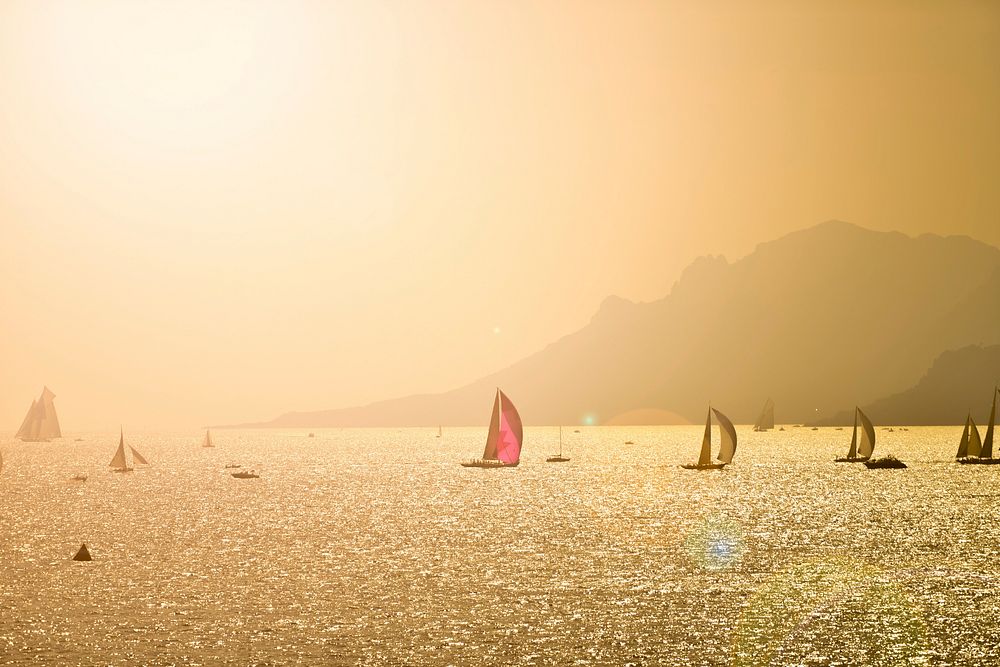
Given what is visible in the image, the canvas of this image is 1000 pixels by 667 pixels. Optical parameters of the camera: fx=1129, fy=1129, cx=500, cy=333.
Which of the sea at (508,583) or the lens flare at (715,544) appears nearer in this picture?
the sea at (508,583)

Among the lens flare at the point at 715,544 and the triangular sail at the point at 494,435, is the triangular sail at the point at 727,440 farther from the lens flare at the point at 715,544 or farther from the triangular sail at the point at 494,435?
the lens flare at the point at 715,544

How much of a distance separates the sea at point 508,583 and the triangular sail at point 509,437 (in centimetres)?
1685

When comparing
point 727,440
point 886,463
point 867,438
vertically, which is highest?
point 867,438

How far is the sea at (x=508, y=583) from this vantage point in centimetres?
4691

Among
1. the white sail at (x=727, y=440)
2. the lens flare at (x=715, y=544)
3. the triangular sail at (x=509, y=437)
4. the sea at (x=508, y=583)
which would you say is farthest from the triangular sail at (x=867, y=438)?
the lens flare at (x=715, y=544)

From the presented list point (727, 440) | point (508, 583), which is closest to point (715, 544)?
point (508, 583)

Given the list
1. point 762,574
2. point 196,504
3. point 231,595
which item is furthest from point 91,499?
point 762,574

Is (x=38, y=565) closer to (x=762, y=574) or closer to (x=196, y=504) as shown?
(x=762, y=574)

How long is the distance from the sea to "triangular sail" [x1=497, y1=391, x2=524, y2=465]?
55.3ft

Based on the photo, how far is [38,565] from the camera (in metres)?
76.2

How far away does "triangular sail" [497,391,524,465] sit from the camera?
14775cm

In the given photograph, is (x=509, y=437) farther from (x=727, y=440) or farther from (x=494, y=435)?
(x=727, y=440)

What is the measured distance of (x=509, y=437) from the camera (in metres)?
153

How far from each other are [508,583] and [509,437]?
3467 inches
